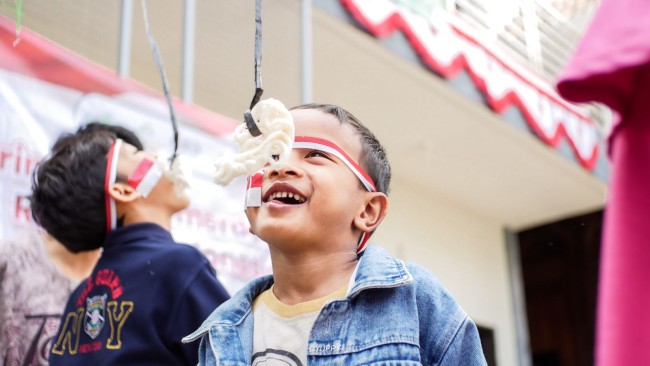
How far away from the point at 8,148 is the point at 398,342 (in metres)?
1.66

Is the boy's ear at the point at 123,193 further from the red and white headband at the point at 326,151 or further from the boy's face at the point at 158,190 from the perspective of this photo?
the red and white headband at the point at 326,151

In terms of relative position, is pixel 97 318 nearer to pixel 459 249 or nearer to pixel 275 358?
pixel 275 358

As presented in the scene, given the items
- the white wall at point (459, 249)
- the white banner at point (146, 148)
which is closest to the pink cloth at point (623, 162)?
the white banner at point (146, 148)

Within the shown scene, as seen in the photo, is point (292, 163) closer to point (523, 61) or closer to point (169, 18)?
point (169, 18)

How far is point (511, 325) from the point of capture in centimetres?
792

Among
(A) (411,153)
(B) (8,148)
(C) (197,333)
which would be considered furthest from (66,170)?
(A) (411,153)

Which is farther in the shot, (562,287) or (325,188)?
(562,287)

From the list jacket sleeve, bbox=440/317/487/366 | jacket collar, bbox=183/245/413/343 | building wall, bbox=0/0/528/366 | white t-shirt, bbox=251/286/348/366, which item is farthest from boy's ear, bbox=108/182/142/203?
jacket sleeve, bbox=440/317/487/366

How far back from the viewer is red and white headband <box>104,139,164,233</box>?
2279 mm

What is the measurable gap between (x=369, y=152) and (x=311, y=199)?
0.72ft

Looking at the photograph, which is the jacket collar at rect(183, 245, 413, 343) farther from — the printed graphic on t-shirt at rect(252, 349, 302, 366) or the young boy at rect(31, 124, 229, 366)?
the young boy at rect(31, 124, 229, 366)

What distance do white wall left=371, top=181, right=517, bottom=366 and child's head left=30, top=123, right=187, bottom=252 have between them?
14.6ft

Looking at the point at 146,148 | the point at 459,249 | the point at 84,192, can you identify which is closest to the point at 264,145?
the point at 84,192

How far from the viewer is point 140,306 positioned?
1.99 m
